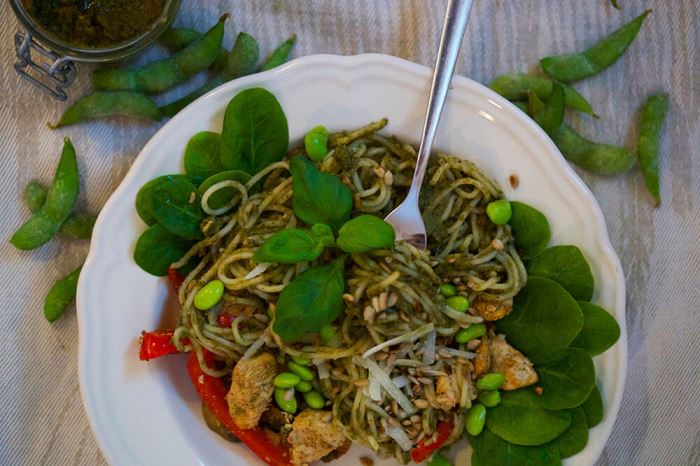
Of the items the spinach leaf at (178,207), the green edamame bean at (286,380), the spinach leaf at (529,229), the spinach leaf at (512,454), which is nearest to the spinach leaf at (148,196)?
the spinach leaf at (178,207)

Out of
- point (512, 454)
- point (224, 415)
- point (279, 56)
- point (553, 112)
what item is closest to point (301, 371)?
point (224, 415)

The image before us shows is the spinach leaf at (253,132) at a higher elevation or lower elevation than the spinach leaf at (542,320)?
higher

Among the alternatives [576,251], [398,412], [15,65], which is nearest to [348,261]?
[398,412]

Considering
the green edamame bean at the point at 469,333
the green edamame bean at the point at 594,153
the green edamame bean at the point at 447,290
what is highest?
the green edamame bean at the point at 594,153

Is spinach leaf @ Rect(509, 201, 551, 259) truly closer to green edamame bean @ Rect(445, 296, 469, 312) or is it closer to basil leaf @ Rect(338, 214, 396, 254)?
green edamame bean @ Rect(445, 296, 469, 312)

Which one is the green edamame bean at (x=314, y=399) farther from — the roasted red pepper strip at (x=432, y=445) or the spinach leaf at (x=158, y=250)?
the spinach leaf at (x=158, y=250)

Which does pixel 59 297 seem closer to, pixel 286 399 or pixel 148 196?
pixel 148 196

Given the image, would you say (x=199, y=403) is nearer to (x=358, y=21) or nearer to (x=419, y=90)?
(x=419, y=90)

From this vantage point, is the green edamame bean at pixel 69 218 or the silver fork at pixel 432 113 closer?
the silver fork at pixel 432 113
